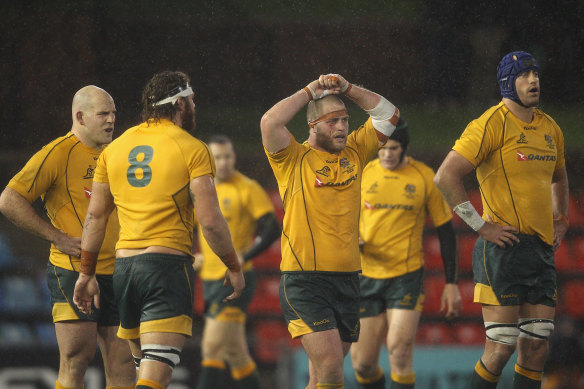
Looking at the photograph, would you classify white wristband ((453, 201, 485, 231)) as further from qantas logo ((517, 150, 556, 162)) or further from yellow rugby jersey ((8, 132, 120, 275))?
yellow rugby jersey ((8, 132, 120, 275))

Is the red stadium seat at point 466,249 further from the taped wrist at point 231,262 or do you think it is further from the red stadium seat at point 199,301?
the taped wrist at point 231,262

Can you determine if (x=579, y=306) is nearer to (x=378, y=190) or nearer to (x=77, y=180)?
(x=378, y=190)

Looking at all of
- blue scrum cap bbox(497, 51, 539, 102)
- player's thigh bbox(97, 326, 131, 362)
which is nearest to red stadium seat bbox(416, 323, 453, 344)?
blue scrum cap bbox(497, 51, 539, 102)

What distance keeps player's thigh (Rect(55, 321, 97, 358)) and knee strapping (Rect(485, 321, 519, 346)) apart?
242 cm

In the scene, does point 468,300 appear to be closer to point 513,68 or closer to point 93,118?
point 513,68

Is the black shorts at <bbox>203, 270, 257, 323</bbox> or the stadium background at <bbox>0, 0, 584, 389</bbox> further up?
the stadium background at <bbox>0, 0, 584, 389</bbox>

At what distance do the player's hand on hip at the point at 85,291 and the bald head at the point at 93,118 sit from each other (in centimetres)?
96

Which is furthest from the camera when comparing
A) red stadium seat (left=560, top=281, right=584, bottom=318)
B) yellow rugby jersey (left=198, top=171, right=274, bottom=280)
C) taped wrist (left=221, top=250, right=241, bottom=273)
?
red stadium seat (left=560, top=281, right=584, bottom=318)

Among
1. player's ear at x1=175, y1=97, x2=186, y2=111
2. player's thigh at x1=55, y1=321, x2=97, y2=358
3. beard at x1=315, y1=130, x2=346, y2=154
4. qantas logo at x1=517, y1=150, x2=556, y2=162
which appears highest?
player's ear at x1=175, y1=97, x2=186, y2=111

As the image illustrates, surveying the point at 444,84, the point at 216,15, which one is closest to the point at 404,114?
the point at 444,84

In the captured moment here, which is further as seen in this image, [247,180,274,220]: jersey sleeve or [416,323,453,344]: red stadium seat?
[416,323,453,344]: red stadium seat

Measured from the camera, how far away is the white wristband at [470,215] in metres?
5.50

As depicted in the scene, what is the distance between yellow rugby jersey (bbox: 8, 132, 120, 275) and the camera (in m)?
5.27

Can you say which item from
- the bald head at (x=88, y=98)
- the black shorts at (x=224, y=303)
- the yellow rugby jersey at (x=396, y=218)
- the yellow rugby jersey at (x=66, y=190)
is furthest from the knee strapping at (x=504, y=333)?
the black shorts at (x=224, y=303)
